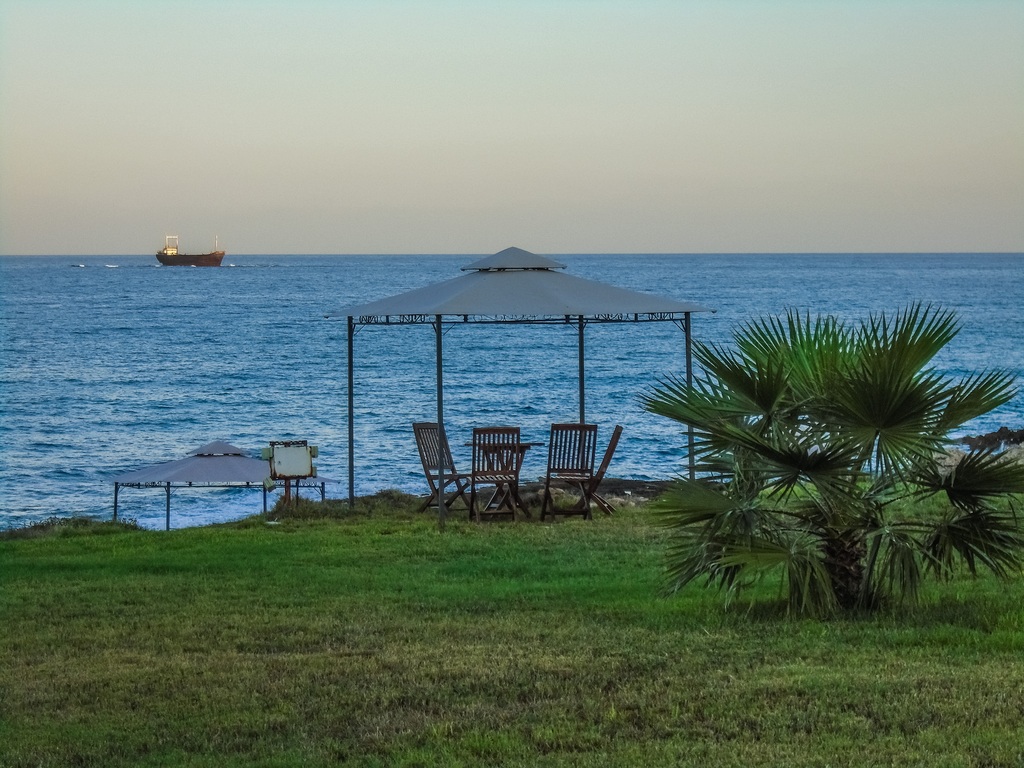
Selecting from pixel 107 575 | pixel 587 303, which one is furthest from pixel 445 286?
pixel 107 575

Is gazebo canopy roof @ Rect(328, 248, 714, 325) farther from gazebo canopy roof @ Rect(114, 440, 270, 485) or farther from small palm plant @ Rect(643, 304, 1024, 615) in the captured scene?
small palm plant @ Rect(643, 304, 1024, 615)

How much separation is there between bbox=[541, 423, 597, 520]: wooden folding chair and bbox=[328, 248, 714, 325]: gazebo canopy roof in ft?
4.19

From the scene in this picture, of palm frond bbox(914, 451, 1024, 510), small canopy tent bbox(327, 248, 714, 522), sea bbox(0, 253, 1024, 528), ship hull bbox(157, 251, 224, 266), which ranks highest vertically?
ship hull bbox(157, 251, 224, 266)

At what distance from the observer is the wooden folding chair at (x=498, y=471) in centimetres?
1249

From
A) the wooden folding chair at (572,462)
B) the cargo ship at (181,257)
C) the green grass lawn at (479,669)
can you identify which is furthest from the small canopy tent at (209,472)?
the cargo ship at (181,257)

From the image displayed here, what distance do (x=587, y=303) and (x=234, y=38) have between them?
50.1 ft

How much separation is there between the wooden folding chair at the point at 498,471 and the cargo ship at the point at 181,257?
147 meters

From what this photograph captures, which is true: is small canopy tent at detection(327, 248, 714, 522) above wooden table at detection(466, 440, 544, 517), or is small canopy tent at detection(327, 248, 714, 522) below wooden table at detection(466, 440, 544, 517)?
above

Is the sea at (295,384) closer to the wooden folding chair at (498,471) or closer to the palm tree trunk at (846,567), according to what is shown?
the palm tree trunk at (846,567)

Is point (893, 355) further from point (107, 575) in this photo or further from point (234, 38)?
point (234, 38)

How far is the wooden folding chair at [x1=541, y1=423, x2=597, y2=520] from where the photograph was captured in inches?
503

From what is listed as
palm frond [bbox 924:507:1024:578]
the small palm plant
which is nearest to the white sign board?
the small palm plant

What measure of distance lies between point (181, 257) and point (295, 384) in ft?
399

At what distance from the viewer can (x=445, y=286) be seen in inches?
490
